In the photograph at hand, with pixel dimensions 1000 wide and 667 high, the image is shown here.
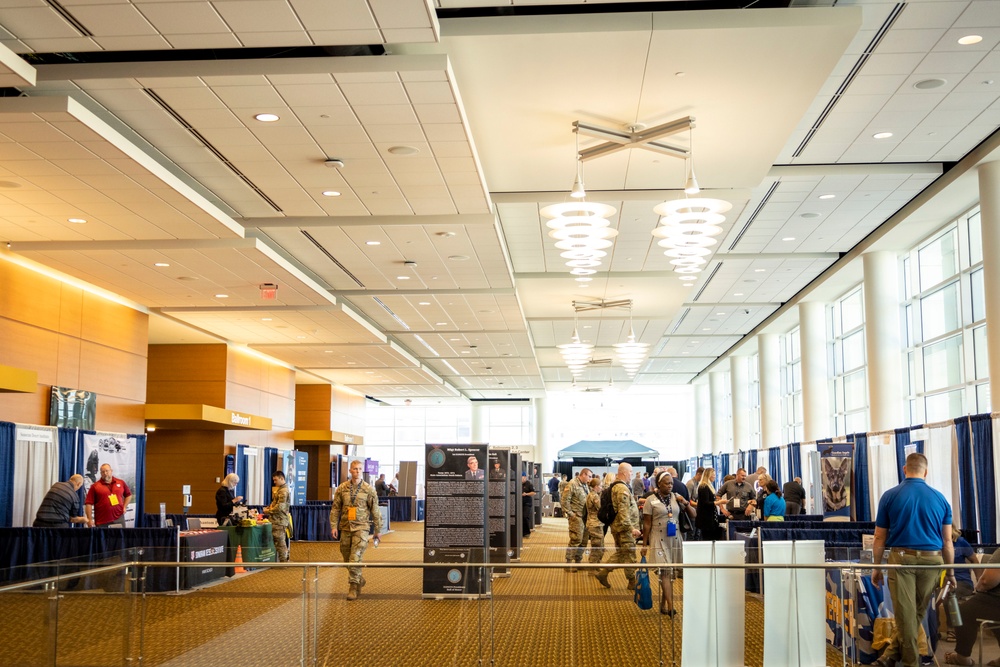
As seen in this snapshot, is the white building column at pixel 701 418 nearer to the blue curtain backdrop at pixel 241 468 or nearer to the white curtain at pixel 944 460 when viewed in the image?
the blue curtain backdrop at pixel 241 468

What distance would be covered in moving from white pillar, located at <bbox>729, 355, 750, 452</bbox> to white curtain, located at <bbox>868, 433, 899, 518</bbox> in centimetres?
1447

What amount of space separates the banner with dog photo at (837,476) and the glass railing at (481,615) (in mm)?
10385

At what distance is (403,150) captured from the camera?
30.9 ft

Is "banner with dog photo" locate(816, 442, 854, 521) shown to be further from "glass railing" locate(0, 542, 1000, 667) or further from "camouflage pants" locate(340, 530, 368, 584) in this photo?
"glass railing" locate(0, 542, 1000, 667)

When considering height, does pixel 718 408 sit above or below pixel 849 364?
below

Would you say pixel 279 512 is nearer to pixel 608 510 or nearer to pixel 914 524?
pixel 608 510

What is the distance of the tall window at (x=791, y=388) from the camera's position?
26.2 meters

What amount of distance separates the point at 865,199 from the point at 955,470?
158 inches

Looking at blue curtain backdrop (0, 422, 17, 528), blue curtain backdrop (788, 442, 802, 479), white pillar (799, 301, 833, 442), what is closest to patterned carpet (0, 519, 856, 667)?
blue curtain backdrop (0, 422, 17, 528)

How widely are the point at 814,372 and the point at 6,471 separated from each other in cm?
1622

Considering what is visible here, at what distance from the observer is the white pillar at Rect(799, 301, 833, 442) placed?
21391 mm

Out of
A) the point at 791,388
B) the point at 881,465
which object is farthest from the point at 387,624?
the point at 791,388

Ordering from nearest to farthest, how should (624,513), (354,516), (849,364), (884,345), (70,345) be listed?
(624,513), (354,516), (70,345), (884,345), (849,364)

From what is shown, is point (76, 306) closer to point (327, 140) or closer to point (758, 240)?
point (327, 140)
